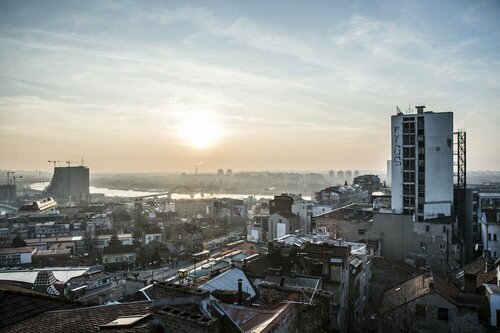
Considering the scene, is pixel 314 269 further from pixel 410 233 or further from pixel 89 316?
Result: pixel 410 233

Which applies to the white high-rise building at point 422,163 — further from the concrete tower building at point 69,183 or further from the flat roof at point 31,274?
the concrete tower building at point 69,183

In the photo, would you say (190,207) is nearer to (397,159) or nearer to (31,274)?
(31,274)

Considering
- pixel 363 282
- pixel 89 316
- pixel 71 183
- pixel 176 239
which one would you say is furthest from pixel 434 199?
pixel 71 183

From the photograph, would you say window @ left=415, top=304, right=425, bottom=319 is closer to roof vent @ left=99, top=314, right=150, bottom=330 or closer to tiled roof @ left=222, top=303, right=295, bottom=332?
tiled roof @ left=222, top=303, right=295, bottom=332

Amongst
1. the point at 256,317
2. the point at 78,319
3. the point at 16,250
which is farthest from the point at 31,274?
the point at 256,317

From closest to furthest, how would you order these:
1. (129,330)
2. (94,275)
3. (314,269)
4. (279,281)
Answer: (129,330), (279,281), (314,269), (94,275)

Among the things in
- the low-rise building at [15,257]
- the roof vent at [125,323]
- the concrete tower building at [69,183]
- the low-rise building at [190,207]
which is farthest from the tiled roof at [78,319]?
the concrete tower building at [69,183]
